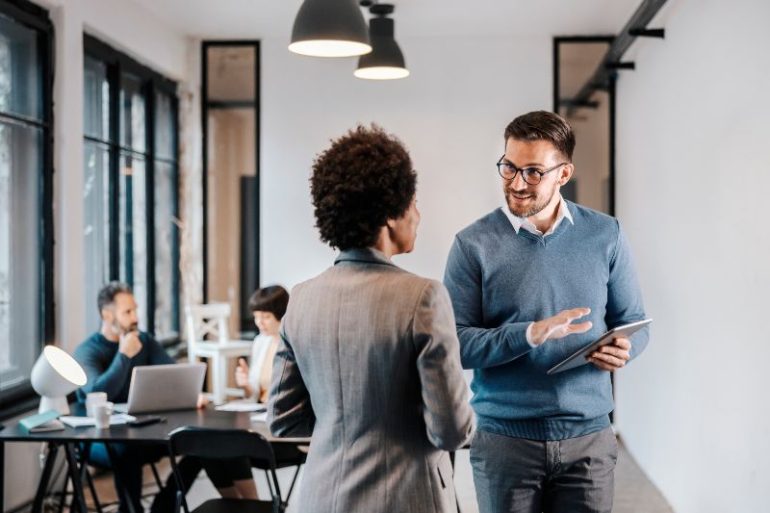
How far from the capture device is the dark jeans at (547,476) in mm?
2305

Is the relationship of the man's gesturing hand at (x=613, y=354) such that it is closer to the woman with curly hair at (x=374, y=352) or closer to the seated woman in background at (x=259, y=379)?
the woman with curly hair at (x=374, y=352)

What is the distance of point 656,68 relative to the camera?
18.4 ft

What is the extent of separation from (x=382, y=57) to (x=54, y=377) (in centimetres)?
277

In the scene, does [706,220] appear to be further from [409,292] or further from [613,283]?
[409,292]

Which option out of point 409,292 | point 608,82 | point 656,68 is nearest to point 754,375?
point 409,292

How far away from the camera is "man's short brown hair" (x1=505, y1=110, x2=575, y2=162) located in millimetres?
2396

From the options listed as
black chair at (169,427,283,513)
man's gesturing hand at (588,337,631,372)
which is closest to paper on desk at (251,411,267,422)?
black chair at (169,427,283,513)

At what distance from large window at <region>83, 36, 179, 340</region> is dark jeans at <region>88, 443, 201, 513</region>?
5.97 ft

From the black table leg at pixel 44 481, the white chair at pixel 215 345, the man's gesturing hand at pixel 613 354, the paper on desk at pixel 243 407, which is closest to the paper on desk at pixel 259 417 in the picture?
the paper on desk at pixel 243 407

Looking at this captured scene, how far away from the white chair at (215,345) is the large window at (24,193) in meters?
1.85

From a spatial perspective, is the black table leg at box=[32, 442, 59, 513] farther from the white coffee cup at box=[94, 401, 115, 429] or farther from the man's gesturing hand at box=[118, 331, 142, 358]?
the man's gesturing hand at box=[118, 331, 142, 358]

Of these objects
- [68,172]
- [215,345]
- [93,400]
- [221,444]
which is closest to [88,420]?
[93,400]

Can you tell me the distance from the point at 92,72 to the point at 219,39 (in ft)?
5.92

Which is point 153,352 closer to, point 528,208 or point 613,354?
point 528,208
